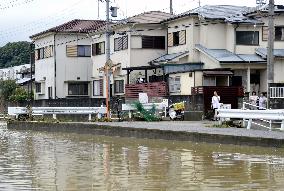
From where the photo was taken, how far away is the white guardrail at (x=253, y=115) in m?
20.5

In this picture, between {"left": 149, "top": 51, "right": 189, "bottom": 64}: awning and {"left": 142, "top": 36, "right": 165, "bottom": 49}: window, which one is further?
{"left": 142, "top": 36, "right": 165, "bottom": 49}: window

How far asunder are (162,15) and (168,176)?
4052 centimetres

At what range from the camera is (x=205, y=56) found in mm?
42938

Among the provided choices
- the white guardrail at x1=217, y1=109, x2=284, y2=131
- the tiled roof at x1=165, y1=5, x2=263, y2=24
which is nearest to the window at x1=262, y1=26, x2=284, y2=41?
the tiled roof at x1=165, y1=5, x2=263, y2=24

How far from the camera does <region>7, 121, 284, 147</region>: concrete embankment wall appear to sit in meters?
17.4

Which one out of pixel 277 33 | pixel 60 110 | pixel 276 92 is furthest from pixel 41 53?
pixel 276 92

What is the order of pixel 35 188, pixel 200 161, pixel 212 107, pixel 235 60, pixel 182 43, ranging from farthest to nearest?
pixel 182 43 < pixel 235 60 < pixel 212 107 < pixel 200 161 < pixel 35 188

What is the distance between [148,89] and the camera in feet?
134

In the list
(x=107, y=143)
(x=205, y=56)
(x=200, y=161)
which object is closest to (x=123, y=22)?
(x=205, y=56)

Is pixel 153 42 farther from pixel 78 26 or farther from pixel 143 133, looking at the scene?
Result: pixel 143 133

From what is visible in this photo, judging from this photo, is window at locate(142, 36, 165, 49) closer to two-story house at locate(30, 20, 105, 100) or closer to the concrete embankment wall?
two-story house at locate(30, 20, 105, 100)

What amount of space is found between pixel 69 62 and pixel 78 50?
1513 millimetres

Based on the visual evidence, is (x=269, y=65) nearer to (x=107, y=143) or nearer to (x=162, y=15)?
(x=107, y=143)

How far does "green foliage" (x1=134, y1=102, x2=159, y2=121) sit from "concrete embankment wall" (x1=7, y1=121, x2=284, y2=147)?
4.74 metres
